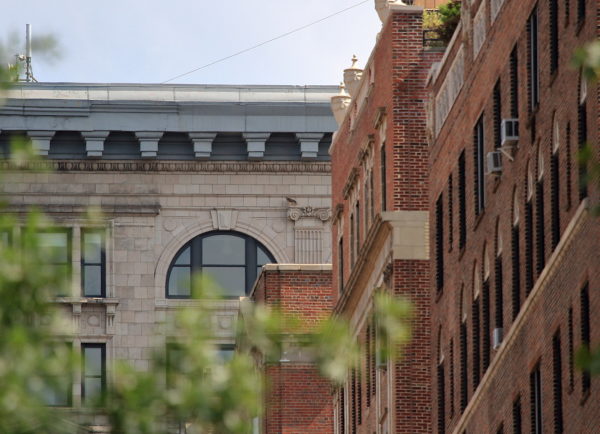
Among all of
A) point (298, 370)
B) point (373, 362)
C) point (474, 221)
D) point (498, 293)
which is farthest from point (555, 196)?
point (298, 370)

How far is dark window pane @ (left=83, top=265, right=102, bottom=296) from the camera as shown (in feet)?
282

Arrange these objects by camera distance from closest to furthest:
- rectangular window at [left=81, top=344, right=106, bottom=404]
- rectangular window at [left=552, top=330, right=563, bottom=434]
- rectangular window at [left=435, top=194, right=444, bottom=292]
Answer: rectangular window at [left=552, top=330, right=563, bottom=434] → rectangular window at [left=435, top=194, right=444, bottom=292] → rectangular window at [left=81, top=344, right=106, bottom=404]

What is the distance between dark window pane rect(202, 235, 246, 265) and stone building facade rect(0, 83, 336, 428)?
1.8 inches

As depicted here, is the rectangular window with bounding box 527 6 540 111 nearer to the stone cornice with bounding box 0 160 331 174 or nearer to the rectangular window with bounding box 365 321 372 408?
the rectangular window with bounding box 365 321 372 408

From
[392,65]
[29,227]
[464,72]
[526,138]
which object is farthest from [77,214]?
[29,227]

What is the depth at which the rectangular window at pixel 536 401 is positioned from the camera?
130 ft

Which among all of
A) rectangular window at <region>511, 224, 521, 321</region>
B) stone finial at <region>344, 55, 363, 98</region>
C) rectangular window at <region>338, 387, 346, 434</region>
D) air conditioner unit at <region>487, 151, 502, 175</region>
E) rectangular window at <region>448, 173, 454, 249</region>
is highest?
stone finial at <region>344, 55, 363, 98</region>

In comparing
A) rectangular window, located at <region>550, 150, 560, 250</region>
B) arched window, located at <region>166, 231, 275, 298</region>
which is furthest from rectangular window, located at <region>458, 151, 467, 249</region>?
arched window, located at <region>166, 231, 275, 298</region>

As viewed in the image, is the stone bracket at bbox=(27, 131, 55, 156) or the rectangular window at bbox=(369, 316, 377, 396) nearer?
the rectangular window at bbox=(369, 316, 377, 396)

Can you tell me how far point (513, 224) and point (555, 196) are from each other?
12.1 feet

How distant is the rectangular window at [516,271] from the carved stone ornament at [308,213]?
43868 millimetres

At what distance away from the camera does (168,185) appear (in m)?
86.8

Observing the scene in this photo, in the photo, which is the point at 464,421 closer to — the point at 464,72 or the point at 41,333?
the point at 464,72

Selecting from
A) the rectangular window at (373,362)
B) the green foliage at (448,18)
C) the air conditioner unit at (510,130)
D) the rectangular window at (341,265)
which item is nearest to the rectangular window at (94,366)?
the rectangular window at (341,265)
